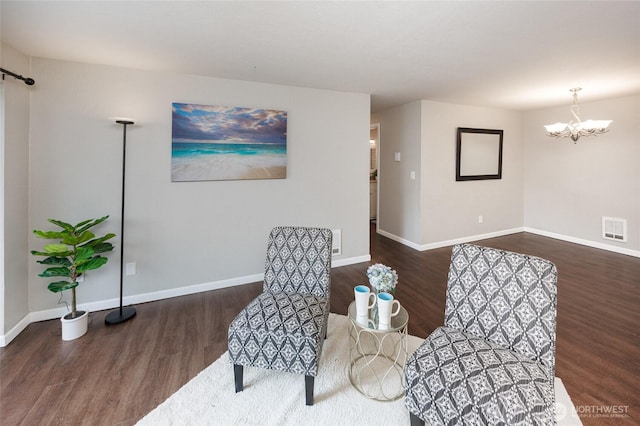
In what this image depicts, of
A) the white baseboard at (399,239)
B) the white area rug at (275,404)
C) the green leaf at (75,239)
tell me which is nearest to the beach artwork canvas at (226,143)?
the green leaf at (75,239)

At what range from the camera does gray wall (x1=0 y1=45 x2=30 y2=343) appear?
224cm

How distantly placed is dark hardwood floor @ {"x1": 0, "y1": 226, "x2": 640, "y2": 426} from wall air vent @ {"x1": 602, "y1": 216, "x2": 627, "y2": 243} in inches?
44.8

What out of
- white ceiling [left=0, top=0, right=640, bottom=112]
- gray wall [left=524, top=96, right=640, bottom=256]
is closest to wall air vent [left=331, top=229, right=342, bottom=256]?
white ceiling [left=0, top=0, right=640, bottom=112]

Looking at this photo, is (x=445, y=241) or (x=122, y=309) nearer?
(x=122, y=309)

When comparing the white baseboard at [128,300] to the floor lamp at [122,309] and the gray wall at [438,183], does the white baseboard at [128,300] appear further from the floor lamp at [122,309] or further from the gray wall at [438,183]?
the gray wall at [438,183]

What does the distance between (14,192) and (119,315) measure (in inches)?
51.0

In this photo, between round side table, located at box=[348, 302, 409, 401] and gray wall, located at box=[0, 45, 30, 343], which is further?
gray wall, located at box=[0, 45, 30, 343]

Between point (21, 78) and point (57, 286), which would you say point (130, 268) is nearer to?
point (57, 286)

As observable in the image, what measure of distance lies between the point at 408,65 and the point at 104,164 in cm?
305

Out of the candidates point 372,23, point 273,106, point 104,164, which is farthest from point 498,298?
point 104,164

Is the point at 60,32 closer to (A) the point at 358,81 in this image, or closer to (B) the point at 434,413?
(A) the point at 358,81

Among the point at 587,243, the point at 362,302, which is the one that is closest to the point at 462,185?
the point at 587,243

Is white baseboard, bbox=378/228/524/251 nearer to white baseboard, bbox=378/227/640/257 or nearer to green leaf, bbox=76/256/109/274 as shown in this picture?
white baseboard, bbox=378/227/640/257

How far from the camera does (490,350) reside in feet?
4.69
